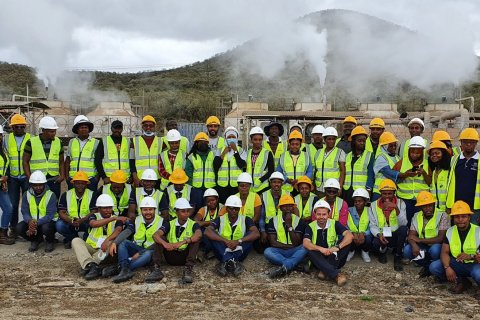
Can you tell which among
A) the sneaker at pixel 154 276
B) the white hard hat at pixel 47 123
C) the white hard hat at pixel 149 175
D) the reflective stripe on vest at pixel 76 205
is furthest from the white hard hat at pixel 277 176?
the white hard hat at pixel 47 123

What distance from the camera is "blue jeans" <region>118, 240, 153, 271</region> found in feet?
22.0

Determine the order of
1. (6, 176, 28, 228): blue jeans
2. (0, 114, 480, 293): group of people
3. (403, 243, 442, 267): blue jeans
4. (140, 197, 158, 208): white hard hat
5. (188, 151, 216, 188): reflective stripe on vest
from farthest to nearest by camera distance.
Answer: (6, 176, 28, 228): blue jeans → (188, 151, 216, 188): reflective stripe on vest → (140, 197, 158, 208): white hard hat → (0, 114, 480, 293): group of people → (403, 243, 442, 267): blue jeans

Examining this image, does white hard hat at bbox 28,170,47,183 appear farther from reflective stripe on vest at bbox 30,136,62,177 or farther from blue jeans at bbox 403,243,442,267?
blue jeans at bbox 403,243,442,267

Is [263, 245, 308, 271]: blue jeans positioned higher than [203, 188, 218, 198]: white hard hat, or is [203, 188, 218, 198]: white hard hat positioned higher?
[203, 188, 218, 198]: white hard hat

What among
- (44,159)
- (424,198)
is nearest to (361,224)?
(424,198)

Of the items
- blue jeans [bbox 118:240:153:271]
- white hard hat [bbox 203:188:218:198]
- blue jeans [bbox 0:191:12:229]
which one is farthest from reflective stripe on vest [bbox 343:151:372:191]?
blue jeans [bbox 0:191:12:229]

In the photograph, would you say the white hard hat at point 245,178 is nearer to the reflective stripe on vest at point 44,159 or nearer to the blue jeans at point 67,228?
the blue jeans at point 67,228

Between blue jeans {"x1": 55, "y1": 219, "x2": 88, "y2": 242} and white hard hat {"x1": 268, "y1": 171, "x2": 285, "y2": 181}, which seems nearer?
white hard hat {"x1": 268, "y1": 171, "x2": 285, "y2": 181}

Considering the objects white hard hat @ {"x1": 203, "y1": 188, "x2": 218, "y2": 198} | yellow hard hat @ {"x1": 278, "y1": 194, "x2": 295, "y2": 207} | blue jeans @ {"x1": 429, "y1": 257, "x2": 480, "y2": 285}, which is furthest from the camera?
white hard hat @ {"x1": 203, "y1": 188, "x2": 218, "y2": 198}

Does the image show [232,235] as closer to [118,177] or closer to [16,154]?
[118,177]

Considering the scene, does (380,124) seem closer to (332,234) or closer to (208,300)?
(332,234)

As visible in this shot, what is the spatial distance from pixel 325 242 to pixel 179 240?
1.96 metres

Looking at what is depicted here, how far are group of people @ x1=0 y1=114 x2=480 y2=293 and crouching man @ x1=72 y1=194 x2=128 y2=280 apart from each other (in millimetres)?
15

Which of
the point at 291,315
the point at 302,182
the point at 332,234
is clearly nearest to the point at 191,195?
the point at 302,182
